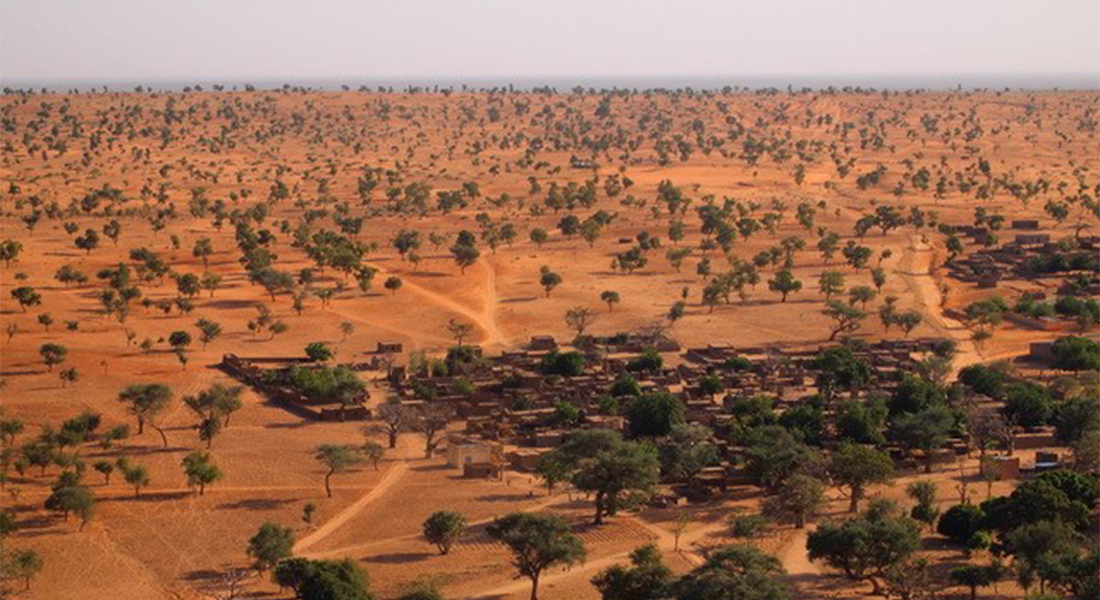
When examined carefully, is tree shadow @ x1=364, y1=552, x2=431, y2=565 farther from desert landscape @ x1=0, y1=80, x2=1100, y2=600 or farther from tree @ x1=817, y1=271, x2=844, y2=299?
tree @ x1=817, y1=271, x2=844, y2=299

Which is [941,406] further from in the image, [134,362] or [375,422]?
[134,362]

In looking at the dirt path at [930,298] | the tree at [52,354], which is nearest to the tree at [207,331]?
the tree at [52,354]

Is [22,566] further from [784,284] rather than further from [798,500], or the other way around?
[784,284]

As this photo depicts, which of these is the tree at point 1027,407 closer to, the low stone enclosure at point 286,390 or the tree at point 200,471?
the low stone enclosure at point 286,390

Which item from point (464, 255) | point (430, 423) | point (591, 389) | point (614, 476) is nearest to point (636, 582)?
point (614, 476)

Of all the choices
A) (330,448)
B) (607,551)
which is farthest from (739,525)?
(330,448)

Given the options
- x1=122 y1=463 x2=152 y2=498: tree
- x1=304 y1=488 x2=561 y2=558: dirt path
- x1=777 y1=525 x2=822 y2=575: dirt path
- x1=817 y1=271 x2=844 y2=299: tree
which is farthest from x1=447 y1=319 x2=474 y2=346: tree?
x1=777 y1=525 x2=822 y2=575: dirt path
